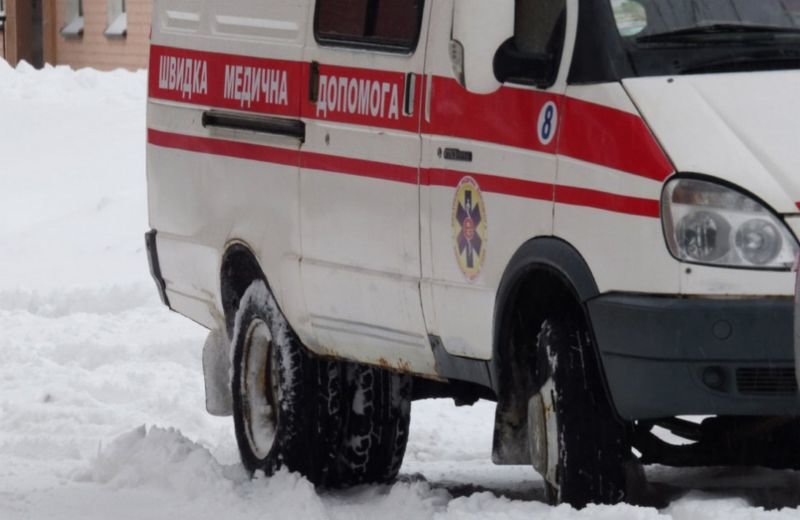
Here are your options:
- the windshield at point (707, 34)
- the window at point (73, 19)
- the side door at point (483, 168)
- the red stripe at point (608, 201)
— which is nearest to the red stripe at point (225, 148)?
the side door at point (483, 168)

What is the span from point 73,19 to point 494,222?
26374 millimetres

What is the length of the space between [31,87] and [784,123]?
16.2 metres

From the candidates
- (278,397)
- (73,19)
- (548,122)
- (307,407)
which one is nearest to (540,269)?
(548,122)

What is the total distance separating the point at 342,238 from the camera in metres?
8.23

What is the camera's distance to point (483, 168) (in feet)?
23.8

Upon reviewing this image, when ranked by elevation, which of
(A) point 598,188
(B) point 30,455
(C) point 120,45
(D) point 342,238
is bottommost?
(C) point 120,45

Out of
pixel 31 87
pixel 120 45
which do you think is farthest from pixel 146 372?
pixel 120 45

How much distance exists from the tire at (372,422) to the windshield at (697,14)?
248 centimetres

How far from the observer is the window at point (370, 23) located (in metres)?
7.86

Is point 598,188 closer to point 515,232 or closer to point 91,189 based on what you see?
point 515,232

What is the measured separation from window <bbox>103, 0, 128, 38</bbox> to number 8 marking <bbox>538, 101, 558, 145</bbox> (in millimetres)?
24310

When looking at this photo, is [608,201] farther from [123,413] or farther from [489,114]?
[123,413]

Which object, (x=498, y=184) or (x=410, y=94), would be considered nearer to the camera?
(x=498, y=184)

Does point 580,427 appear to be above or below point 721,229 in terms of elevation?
below
